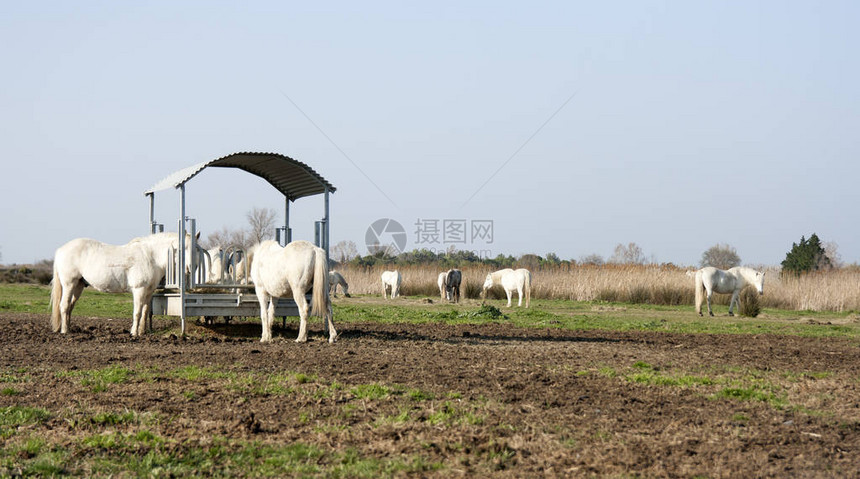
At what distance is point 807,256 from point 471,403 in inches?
2027

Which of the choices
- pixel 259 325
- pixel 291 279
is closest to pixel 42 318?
pixel 259 325

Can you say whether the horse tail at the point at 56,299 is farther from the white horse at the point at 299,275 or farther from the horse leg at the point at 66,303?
the white horse at the point at 299,275

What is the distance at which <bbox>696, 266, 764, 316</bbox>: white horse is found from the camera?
2936cm

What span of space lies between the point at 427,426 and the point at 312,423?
3.62 feet

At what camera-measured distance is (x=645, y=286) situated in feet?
115

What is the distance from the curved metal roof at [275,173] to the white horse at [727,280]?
54.5 ft

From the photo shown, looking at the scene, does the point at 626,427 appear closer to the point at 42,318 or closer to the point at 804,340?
the point at 804,340

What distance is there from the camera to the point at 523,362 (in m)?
12.0

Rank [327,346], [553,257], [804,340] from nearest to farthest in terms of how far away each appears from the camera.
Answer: [327,346] < [804,340] < [553,257]

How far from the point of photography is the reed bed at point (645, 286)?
31219 millimetres

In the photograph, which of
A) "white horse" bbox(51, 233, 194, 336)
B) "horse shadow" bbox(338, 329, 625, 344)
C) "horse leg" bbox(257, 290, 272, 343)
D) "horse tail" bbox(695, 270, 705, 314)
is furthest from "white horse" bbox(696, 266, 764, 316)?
"white horse" bbox(51, 233, 194, 336)

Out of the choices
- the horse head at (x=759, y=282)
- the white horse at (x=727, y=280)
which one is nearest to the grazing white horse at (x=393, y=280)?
the white horse at (x=727, y=280)

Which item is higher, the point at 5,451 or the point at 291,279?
the point at 291,279

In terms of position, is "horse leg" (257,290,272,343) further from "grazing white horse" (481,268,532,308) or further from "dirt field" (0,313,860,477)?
"grazing white horse" (481,268,532,308)
